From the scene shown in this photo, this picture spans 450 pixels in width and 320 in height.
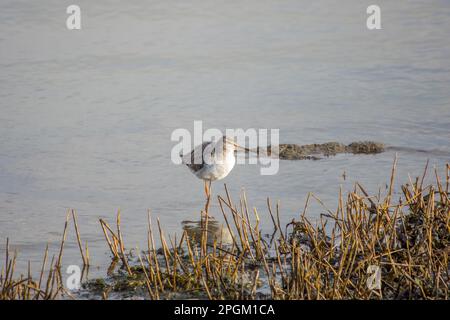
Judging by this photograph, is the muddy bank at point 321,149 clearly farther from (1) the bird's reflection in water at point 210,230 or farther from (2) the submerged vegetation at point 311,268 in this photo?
(2) the submerged vegetation at point 311,268

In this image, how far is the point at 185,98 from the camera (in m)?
12.8

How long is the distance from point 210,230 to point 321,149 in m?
3.13

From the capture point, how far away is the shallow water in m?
9.25

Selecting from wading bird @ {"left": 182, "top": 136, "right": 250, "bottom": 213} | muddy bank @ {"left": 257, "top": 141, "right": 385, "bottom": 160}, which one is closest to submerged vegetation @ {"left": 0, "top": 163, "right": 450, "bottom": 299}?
wading bird @ {"left": 182, "top": 136, "right": 250, "bottom": 213}

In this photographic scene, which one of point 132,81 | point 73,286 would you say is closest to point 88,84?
point 132,81

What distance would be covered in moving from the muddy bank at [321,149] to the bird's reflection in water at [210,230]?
7.95ft

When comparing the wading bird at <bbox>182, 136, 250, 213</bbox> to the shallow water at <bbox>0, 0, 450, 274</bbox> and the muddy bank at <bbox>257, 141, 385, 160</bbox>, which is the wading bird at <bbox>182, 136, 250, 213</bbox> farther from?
the muddy bank at <bbox>257, 141, 385, 160</bbox>

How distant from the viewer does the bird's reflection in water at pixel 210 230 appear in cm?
796

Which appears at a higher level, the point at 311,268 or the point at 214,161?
the point at 214,161

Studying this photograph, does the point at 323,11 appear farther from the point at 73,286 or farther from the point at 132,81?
the point at 73,286

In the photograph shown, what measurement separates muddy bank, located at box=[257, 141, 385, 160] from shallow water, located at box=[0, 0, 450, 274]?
0.22 metres

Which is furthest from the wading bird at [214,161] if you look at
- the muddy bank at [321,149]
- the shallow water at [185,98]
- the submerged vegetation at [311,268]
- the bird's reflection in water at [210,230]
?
the submerged vegetation at [311,268]

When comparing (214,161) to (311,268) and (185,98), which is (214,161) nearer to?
(311,268)

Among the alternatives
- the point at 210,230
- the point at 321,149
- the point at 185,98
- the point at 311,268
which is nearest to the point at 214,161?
the point at 210,230
